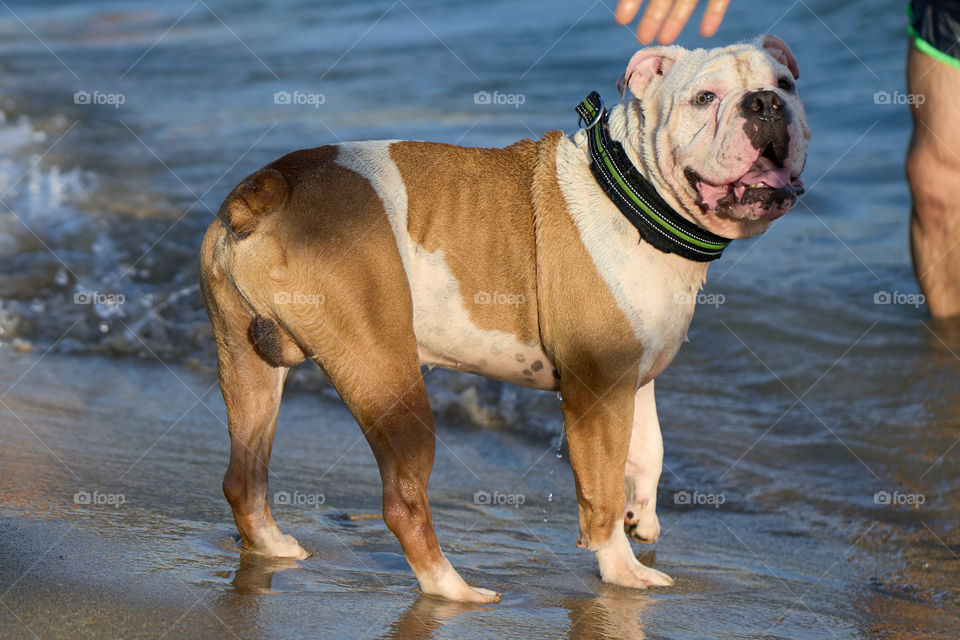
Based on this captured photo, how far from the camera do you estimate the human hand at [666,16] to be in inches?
150

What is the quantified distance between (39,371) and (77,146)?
6219 millimetres

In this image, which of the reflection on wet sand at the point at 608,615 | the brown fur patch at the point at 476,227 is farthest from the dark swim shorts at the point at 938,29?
the reflection on wet sand at the point at 608,615

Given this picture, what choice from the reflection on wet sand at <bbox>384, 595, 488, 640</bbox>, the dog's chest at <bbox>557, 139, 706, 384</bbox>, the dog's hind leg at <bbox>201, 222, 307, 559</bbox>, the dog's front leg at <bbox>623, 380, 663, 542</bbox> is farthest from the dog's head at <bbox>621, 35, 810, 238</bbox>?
the reflection on wet sand at <bbox>384, 595, 488, 640</bbox>

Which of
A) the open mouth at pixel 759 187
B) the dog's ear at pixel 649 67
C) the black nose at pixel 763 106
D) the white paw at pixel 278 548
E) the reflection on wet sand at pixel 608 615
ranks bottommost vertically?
the reflection on wet sand at pixel 608 615

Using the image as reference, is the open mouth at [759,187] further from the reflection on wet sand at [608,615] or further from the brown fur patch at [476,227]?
the reflection on wet sand at [608,615]

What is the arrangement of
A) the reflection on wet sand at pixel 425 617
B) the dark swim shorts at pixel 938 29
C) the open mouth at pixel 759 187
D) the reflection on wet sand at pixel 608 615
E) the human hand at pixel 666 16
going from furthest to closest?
1. the dark swim shorts at pixel 938 29
2. the human hand at pixel 666 16
3. the open mouth at pixel 759 187
4. the reflection on wet sand at pixel 608 615
5. the reflection on wet sand at pixel 425 617

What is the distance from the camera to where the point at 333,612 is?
3.21 metres

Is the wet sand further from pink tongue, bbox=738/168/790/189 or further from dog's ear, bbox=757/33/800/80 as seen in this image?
dog's ear, bbox=757/33/800/80

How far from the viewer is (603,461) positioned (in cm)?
387

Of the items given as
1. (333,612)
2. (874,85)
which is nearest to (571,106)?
(874,85)

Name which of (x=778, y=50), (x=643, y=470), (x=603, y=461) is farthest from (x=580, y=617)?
(x=778, y=50)

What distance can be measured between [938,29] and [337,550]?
13.6ft

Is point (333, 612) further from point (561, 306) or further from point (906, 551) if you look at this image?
point (906, 551)

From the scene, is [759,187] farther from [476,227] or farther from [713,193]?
[476,227]
